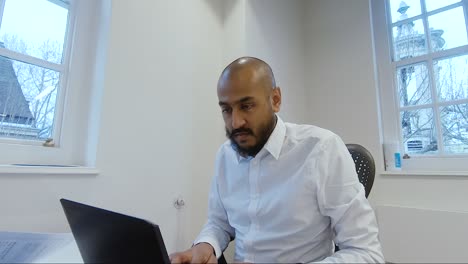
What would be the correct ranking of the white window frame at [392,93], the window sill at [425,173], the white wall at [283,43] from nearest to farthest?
the window sill at [425,173] → the white window frame at [392,93] → the white wall at [283,43]

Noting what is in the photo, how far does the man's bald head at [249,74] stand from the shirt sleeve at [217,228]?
1.30 feet

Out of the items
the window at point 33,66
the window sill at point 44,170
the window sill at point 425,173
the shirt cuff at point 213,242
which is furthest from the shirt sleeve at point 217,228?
the window sill at point 425,173

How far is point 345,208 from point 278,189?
23 centimetres

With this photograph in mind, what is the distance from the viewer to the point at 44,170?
97 centimetres

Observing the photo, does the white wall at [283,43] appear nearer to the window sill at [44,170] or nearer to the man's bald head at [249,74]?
the man's bald head at [249,74]

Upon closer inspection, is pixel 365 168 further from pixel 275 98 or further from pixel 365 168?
pixel 275 98

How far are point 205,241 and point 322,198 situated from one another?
432 mm

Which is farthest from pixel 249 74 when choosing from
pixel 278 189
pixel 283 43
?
pixel 283 43

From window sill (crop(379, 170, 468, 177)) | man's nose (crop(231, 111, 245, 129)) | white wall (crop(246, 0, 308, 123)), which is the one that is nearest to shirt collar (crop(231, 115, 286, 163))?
man's nose (crop(231, 111, 245, 129))

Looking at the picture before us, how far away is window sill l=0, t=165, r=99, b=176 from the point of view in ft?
2.93

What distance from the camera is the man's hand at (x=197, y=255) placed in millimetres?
718

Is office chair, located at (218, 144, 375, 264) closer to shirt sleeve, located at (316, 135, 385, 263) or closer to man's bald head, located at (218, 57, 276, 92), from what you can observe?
shirt sleeve, located at (316, 135, 385, 263)

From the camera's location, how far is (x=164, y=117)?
1.42 metres

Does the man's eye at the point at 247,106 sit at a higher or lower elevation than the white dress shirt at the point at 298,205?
higher
